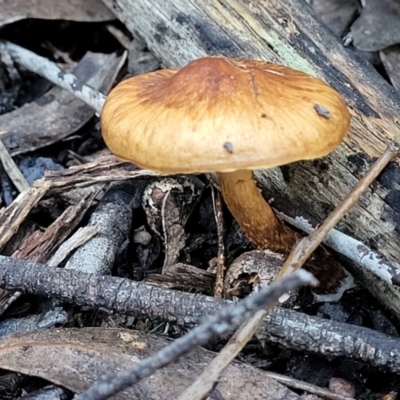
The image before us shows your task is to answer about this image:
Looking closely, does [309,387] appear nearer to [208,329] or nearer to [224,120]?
[208,329]

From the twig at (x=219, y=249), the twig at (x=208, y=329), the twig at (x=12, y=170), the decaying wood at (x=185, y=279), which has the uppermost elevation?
the twig at (x=208, y=329)

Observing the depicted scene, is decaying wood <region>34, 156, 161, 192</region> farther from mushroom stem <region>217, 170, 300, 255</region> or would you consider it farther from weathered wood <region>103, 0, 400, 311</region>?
weathered wood <region>103, 0, 400, 311</region>

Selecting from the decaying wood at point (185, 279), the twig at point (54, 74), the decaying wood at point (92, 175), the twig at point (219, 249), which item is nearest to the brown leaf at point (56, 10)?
the twig at point (54, 74)

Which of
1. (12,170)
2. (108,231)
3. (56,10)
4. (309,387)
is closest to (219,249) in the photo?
(108,231)

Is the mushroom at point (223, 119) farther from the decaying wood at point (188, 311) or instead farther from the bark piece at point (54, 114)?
the bark piece at point (54, 114)

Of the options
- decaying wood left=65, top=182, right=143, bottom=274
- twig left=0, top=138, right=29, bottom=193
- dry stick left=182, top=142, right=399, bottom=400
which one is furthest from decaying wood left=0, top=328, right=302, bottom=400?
twig left=0, top=138, right=29, bottom=193

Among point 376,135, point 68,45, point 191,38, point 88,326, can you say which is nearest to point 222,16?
point 191,38

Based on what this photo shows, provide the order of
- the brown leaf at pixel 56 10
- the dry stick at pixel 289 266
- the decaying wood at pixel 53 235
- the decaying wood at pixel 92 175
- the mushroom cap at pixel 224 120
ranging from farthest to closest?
1. the brown leaf at pixel 56 10
2. the decaying wood at pixel 92 175
3. the decaying wood at pixel 53 235
4. the mushroom cap at pixel 224 120
5. the dry stick at pixel 289 266
